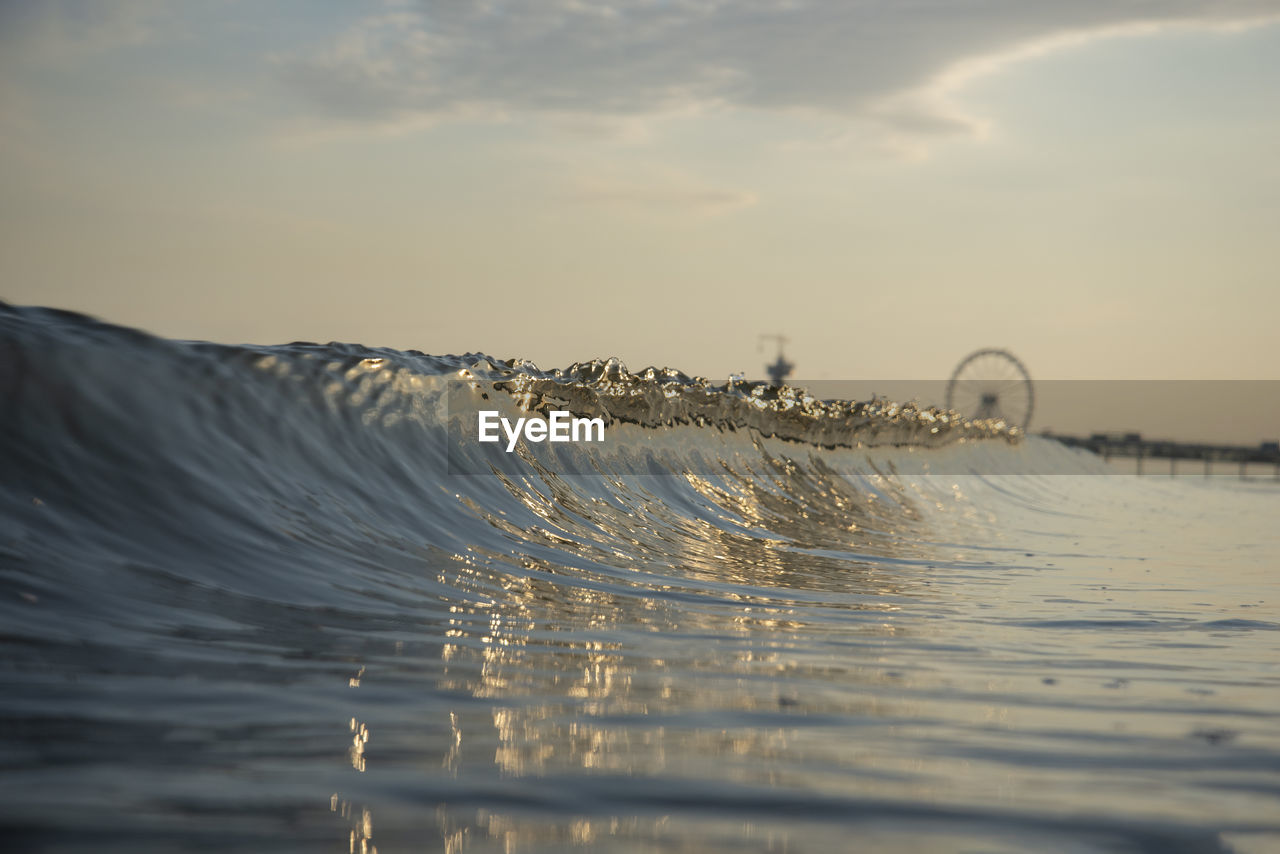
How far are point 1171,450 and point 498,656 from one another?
9906 cm

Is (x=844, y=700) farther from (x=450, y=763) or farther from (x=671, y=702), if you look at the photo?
(x=450, y=763)

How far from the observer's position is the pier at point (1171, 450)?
8838 cm

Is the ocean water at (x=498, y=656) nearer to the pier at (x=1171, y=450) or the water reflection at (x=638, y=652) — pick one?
the water reflection at (x=638, y=652)

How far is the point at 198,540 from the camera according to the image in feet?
16.8

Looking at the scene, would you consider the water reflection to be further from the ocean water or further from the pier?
the pier

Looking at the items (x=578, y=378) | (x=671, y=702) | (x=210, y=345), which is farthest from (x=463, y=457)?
(x=671, y=702)

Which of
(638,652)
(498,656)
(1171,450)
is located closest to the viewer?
(498,656)

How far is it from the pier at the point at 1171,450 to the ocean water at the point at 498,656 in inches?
3375

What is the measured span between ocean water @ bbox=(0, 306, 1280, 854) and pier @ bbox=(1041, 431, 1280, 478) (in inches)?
3375

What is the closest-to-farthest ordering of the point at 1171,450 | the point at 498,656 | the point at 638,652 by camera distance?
the point at 498,656 → the point at 638,652 → the point at 1171,450

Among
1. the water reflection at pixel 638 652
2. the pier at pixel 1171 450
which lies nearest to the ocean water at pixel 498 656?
the water reflection at pixel 638 652

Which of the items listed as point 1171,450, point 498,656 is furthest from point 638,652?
point 1171,450

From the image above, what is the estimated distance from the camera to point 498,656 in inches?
139

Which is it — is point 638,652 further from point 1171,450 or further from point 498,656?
point 1171,450
